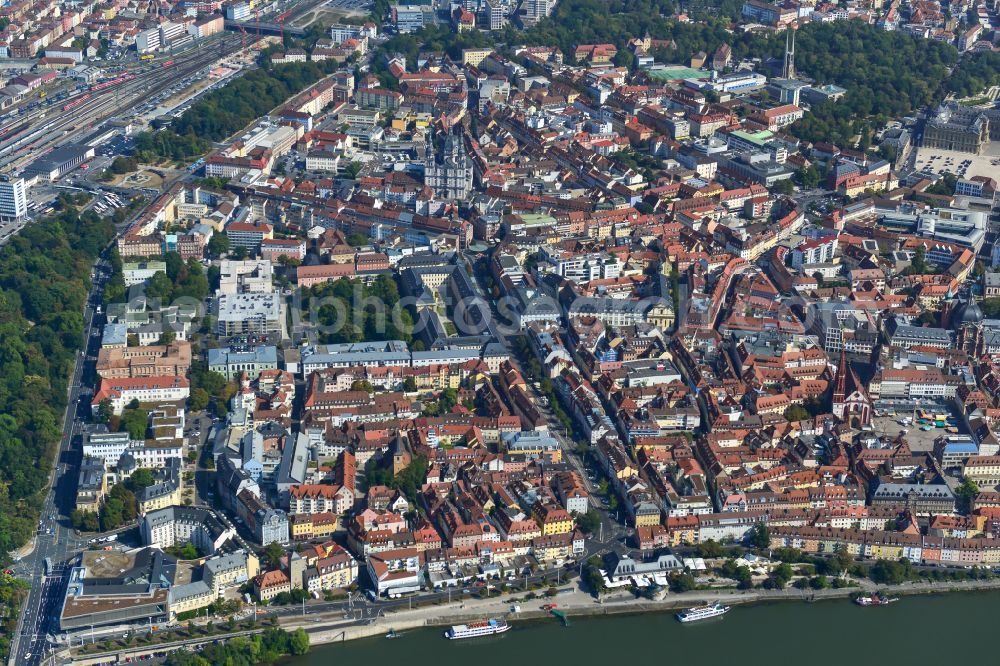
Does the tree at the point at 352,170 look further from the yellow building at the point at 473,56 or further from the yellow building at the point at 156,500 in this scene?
the yellow building at the point at 156,500

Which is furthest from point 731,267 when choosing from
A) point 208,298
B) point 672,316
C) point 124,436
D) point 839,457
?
point 124,436

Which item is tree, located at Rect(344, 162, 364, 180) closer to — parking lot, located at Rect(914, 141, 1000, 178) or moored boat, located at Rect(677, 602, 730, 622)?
parking lot, located at Rect(914, 141, 1000, 178)

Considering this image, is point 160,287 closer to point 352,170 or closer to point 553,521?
point 352,170

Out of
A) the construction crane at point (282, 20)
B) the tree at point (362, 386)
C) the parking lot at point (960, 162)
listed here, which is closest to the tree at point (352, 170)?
the tree at point (362, 386)

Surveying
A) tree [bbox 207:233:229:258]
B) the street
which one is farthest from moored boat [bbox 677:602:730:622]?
tree [bbox 207:233:229:258]

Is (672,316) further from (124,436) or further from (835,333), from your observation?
(124,436)
